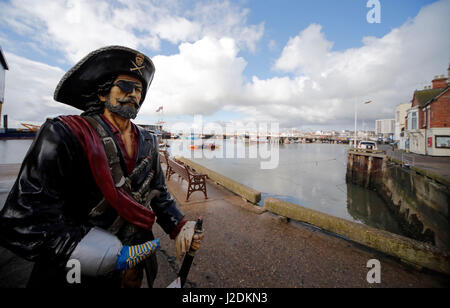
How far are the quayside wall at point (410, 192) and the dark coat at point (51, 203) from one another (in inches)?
441

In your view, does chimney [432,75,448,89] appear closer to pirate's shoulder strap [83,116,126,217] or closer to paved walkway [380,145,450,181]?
paved walkway [380,145,450,181]

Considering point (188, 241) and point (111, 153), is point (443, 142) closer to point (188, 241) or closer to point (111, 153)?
point (188, 241)

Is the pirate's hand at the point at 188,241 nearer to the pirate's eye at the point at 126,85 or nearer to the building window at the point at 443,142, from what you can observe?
the pirate's eye at the point at 126,85

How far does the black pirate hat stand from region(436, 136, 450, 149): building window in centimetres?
3223

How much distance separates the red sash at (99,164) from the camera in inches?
42.4

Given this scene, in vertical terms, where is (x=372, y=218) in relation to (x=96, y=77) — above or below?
below

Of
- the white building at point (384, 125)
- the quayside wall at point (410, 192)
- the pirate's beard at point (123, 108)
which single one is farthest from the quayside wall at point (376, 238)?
the white building at point (384, 125)

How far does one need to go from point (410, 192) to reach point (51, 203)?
18.5 metres
